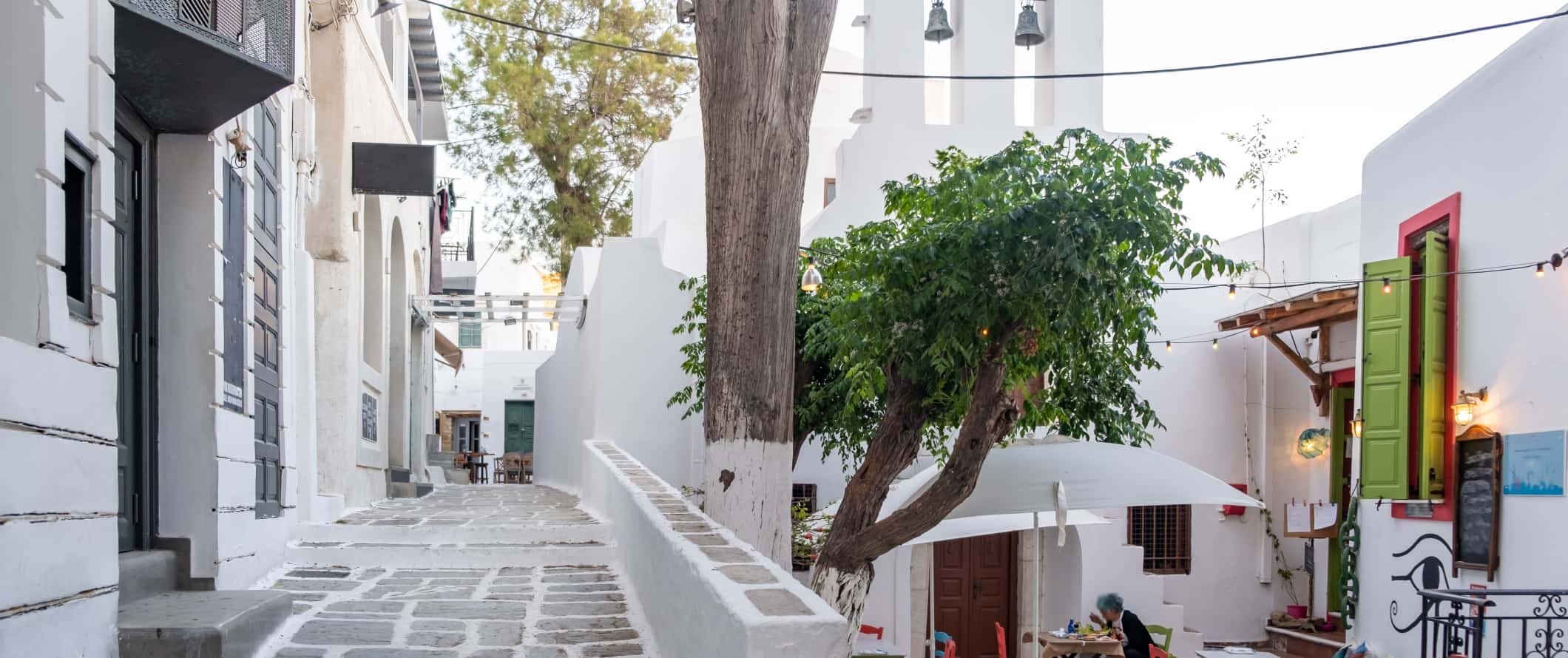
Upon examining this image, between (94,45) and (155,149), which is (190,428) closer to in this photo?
→ (155,149)

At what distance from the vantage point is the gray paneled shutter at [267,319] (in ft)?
23.0

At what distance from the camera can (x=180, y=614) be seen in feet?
16.0

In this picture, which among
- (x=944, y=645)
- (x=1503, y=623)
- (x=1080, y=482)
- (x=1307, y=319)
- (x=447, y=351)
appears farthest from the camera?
(x=447, y=351)

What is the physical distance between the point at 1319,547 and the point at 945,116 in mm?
10180

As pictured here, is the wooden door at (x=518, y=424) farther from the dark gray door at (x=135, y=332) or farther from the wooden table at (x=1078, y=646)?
the dark gray door at (x=135, y=332)

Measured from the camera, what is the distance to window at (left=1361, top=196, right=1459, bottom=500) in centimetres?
973

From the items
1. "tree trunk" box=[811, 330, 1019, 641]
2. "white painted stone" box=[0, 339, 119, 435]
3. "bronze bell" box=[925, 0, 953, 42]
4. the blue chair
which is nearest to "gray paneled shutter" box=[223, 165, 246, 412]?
"white painted stone" box=[0, 339, 119, 435]

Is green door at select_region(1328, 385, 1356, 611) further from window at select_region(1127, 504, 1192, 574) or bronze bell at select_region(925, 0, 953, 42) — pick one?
bronze bell at select_region(925, 0, 953, 42)

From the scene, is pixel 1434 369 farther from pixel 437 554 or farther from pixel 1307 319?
pixel 437 554

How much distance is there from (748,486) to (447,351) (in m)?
18.5

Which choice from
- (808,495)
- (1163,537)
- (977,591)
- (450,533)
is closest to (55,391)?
(450,533)

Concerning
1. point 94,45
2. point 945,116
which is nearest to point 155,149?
point 94,45

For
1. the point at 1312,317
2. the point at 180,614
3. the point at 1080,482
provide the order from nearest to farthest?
the point at 180,614 → the point at 1080,482 → the point at 1312,317

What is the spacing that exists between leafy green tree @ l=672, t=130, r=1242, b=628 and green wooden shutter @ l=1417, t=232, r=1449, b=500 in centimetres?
213
